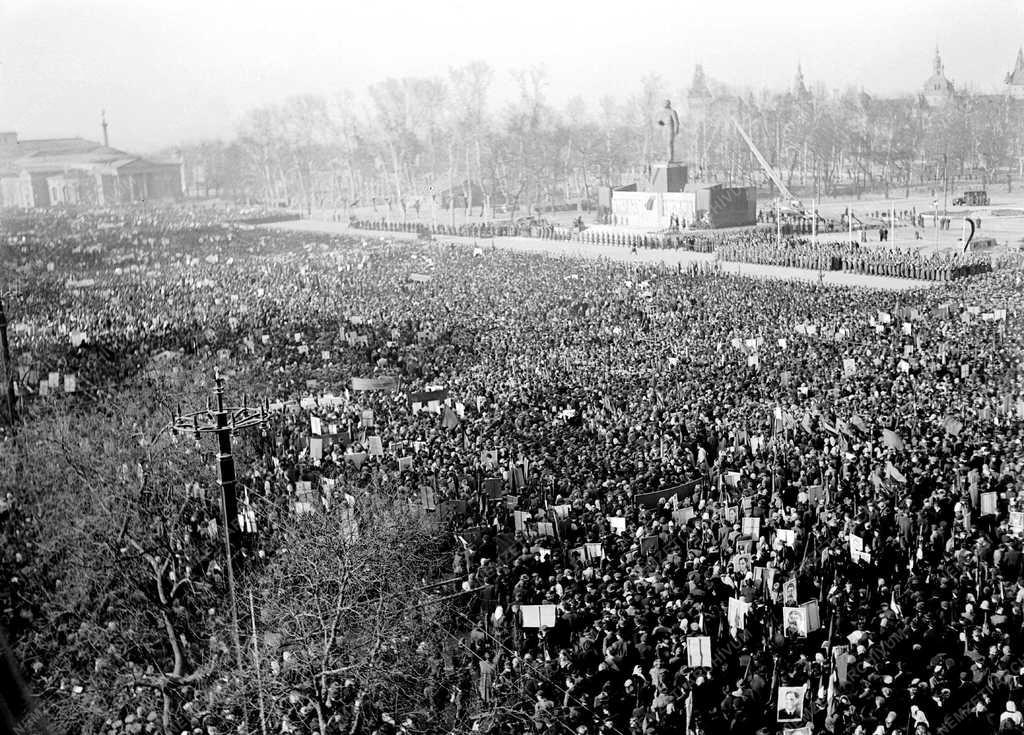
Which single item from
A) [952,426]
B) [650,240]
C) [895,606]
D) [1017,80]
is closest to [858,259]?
[650,240]

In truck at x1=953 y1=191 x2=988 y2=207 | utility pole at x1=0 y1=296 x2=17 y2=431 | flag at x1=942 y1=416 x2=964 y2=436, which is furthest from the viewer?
truck at x1=953 y1=191 x2=988 y2=207

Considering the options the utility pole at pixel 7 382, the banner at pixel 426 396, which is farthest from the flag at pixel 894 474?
the utility pole at pixel 7 382

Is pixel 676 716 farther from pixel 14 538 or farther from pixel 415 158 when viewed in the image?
pixel 415 158

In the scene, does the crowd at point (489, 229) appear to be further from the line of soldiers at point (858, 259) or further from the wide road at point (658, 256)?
the line of soldiers at point (858, 259)

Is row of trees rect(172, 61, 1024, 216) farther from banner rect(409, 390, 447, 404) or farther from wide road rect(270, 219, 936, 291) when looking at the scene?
banner rect(409, 390, 447, 404)

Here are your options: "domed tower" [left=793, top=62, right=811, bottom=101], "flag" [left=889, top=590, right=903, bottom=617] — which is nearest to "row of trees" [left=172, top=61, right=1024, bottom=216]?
"domed tower" [left=793, top=62, right=811, bottom=101]
